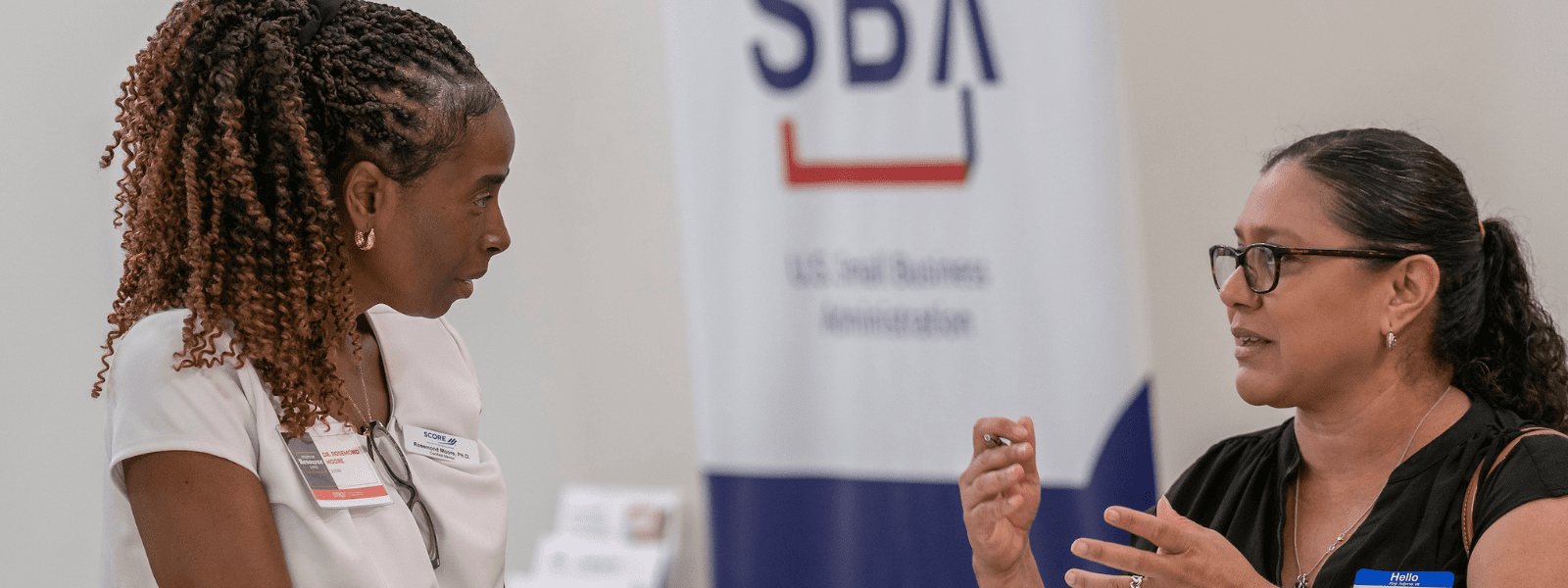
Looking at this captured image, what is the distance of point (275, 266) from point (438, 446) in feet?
1.07

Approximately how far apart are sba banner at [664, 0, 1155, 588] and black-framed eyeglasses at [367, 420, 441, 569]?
184 cm

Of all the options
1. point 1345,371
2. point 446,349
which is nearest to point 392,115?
point 446,349

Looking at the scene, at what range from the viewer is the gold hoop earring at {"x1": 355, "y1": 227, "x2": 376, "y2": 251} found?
1376 millimetres

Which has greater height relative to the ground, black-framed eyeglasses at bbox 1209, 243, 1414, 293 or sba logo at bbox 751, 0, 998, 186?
sba logo at bbox 751, 0, 998, 186

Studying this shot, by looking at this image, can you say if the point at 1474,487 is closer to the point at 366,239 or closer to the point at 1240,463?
the point at 1240,463

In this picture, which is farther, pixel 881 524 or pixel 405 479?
pixel 881 524

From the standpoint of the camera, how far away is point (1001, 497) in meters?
1.73

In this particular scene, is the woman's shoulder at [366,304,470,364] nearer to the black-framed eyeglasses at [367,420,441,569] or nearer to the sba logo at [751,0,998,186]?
the black-framed eyeglasses at [367,420,441,569]

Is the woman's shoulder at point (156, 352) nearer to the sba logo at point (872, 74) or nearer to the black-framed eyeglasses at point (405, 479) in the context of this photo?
the black-framed eyeglasses at point (405, 479)

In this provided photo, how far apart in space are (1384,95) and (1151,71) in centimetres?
51

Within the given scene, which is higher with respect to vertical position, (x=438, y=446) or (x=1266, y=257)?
(x=1266, y=257)

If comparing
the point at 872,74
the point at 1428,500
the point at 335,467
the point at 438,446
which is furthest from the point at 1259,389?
the point at 872,74

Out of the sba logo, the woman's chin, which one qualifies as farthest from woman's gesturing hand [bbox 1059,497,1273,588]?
the sba logo

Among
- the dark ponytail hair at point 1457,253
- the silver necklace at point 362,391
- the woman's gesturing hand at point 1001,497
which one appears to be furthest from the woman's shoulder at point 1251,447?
the silver necklace at point 362,391
